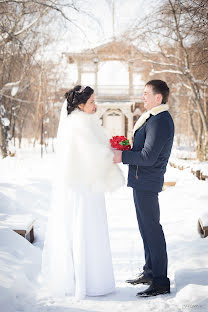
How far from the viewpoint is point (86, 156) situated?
2.91 metres

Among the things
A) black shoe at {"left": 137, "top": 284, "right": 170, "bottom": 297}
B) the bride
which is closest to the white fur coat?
the bride

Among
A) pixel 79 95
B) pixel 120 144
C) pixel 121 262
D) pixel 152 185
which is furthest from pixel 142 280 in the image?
pixel 79 95

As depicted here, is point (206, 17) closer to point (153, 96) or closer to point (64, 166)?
point (153, 96)

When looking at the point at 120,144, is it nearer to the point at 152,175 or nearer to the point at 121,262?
the point at 152,175

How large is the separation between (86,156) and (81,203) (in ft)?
1.55

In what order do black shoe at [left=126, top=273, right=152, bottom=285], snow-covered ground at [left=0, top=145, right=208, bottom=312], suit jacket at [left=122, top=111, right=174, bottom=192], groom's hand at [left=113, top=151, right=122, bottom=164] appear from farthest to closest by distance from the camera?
1. black shoe at [left=126, top=273, right=152, bottom=285]
2. groom's hand at [left=113, top=151, right=122, bottom=164]
3. suit jacket at [left=122, top=111, right=174, bottom=192]
4. snow-covered ground at [left=0, top=145, right=208, bottom=312]

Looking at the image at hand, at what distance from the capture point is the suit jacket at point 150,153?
9.48ft

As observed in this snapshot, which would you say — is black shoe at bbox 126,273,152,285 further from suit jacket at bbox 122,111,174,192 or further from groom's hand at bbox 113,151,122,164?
groom's hand at bbox 113,151,122,164

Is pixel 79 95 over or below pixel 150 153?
over

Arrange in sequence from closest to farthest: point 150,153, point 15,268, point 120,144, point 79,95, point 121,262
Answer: point 150,153 < point 79,95 < point 120,144 < point 15,268 < point 121,262

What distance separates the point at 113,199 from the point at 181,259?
4.23 m

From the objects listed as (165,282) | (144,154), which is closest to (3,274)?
(165,282)

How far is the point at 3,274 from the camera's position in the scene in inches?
118

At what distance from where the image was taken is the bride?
291 cm
